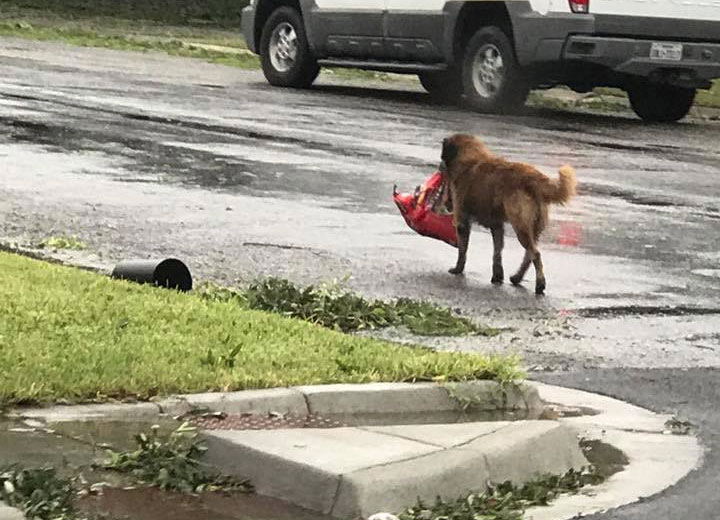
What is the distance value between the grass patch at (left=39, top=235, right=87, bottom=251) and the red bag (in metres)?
1.78

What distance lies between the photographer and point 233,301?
23.8 ft

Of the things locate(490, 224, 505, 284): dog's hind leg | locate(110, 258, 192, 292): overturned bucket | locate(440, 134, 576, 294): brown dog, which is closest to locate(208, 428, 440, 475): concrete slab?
locate(110, 258, 192, 292): overturned bucket

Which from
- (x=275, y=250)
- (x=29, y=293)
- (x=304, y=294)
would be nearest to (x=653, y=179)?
(x=275, y=250)

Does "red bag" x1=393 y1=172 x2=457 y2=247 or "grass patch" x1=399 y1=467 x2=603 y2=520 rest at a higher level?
"red bag" x1=393 y1=172 x2=457 y2=247

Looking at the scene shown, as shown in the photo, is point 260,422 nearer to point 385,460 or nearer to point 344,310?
point 385,460

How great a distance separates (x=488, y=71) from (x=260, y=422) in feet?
41.6

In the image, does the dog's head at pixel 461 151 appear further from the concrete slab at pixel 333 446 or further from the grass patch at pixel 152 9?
the grass patch at pixel 152 9

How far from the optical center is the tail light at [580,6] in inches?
635

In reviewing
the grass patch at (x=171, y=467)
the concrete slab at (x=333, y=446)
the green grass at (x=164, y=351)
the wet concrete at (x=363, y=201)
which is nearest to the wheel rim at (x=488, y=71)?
the wet concrete at (x=363, y=201)

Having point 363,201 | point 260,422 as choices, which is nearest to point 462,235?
point 363,201

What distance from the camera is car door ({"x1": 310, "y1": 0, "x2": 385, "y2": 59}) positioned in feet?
60.6

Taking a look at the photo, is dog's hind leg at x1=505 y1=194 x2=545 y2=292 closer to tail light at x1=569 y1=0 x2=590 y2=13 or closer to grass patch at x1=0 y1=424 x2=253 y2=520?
grass patch at x1=0 y1=424 x2=253 y2=520

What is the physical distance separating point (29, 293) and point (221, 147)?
22.2 feet

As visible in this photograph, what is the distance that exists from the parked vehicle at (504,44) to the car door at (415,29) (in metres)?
0.01
